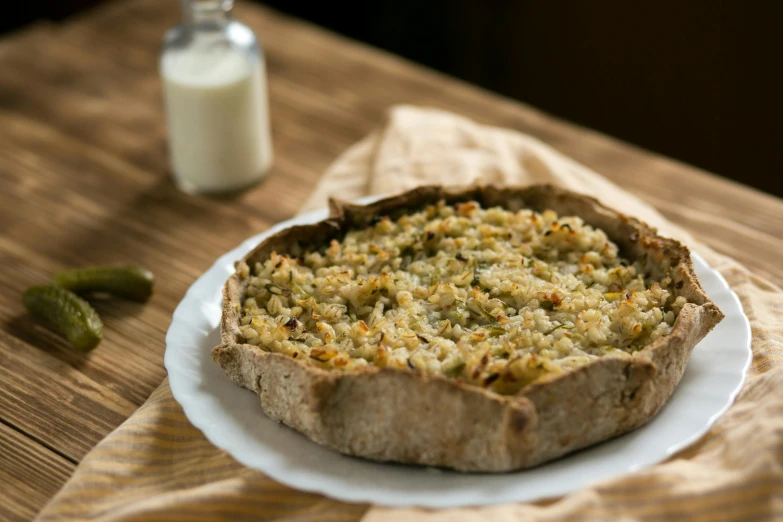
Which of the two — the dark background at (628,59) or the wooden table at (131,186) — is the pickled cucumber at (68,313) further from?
the dark background at (628,59)

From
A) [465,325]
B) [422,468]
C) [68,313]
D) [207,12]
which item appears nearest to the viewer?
[422,468]

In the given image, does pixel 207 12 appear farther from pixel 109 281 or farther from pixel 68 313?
pixel 68 313

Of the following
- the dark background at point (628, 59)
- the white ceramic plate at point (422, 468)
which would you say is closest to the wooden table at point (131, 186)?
the white ceramic plate at point (422, 468)

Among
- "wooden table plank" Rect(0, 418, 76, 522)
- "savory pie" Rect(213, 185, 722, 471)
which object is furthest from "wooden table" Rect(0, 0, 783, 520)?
"savory pie" Rect(213, 185, 722, 471)

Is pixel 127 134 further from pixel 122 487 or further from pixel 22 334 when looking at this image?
pixel 122 487

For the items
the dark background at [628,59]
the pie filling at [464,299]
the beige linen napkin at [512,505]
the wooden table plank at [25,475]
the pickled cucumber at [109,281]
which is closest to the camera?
the beige linen napkin at [512,505]

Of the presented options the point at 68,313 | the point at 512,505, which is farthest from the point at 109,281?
the point at 512,505

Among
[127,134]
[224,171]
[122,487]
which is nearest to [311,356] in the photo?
[122,487]
